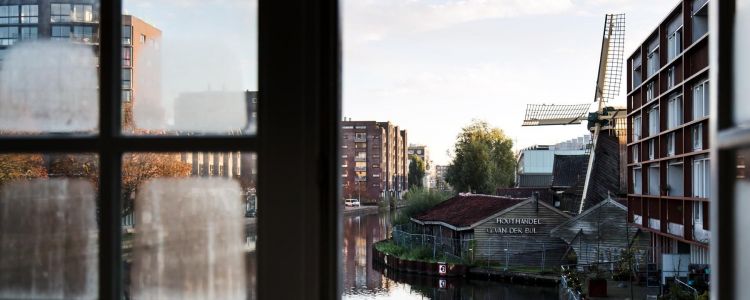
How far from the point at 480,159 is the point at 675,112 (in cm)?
1429

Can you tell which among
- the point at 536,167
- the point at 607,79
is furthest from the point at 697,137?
the point at 536,167

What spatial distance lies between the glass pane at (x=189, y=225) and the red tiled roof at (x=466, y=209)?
49.2ft

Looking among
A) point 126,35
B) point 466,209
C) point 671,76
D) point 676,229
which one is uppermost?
point 671,76

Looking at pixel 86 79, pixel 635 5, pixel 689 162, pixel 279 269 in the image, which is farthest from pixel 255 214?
pixel 635 5

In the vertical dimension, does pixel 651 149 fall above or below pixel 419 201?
above

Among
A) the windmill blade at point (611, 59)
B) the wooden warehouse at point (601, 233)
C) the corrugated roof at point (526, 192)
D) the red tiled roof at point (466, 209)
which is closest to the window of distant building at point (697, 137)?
the wooden warehouse at point (601, 233)

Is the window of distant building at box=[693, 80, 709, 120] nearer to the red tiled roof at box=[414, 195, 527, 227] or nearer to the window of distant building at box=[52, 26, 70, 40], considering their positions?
the window of distant building at box=[52, 26, 70, 40]

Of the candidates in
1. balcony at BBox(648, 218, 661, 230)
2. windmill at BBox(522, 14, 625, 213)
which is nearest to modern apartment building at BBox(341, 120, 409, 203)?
windmill at BBox(522, 14, 625, 213)

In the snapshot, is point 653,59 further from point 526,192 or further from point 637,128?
point 526,192

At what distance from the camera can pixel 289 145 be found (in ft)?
1.88

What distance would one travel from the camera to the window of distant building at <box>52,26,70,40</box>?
0.63 meters

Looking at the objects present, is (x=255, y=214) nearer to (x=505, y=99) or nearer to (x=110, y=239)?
(x=110, y=239)

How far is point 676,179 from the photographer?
720 centimetres

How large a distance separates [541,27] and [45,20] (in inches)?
1003
